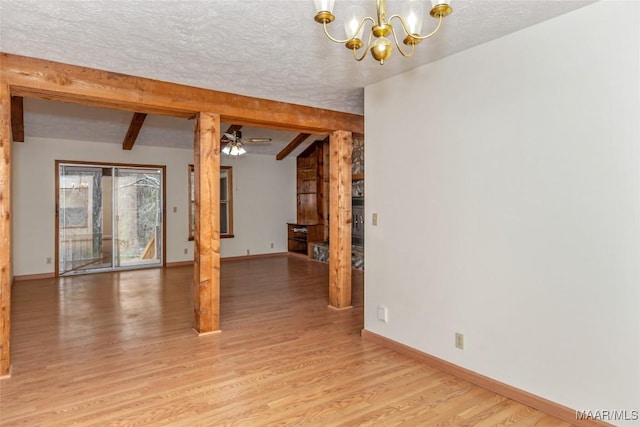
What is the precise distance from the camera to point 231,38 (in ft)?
8.59

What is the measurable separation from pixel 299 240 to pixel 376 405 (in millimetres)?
7331

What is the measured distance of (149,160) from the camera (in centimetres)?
786

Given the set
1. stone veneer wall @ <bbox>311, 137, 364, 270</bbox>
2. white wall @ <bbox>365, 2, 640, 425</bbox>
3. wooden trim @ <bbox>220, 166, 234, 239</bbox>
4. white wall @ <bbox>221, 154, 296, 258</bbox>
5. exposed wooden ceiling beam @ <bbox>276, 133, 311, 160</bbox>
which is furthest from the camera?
white wall @ <bbox>221, 154, 296, 258</bbox>

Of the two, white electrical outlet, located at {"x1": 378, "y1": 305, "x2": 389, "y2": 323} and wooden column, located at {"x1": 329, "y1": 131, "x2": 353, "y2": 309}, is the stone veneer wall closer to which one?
wooden column, located at {"x1": 329, "y1": 131, "x2": 353, "y2": 309}

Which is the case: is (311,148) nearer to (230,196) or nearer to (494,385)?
(230,196)

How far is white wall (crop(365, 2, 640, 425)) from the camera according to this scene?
217 cm

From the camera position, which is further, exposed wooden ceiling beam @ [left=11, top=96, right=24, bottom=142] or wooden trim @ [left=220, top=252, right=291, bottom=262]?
wooden trim @ [left=220, top=252, right=291, bottom=262]

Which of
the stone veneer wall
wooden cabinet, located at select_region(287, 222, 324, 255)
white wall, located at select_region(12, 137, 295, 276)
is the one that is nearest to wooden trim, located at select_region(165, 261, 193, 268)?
white wall, located at select_region(12, 137, 295, 276)

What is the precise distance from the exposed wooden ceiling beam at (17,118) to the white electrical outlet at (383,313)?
16.8 feet

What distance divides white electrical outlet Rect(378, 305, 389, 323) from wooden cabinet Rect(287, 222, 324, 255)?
5547mm

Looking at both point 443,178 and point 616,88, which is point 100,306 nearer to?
point 443,178

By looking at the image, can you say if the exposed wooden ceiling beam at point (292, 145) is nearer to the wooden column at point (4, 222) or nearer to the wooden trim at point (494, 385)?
the wooden trim at point (494, 385)

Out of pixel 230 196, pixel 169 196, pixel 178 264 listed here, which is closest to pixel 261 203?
pixel 230 196

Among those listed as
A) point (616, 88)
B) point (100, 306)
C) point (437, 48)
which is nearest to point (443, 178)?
point (437, 48)
